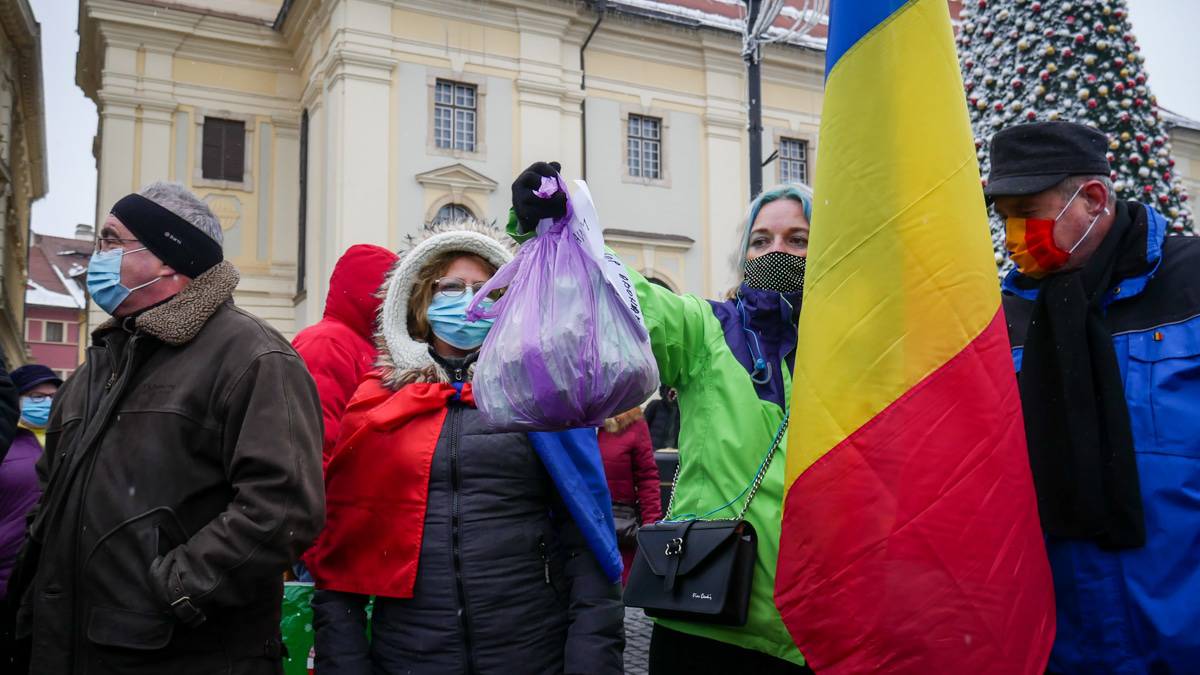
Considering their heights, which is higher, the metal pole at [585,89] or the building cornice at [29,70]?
the building cornice at [29,70]

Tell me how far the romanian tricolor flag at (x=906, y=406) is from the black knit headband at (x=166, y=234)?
1.91m

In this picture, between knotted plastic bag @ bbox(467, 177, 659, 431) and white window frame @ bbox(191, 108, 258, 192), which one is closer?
knotted plastic bag @ bbox(467, 177, 659, 431)

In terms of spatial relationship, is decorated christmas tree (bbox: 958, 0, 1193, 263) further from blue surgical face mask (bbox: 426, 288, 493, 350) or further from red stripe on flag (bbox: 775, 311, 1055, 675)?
red stripe on flag (bbox: 775, 311, 1055, 675)

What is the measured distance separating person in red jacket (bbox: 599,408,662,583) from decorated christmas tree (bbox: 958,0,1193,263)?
288 centimetres

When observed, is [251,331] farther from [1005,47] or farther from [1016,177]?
[1005,47]

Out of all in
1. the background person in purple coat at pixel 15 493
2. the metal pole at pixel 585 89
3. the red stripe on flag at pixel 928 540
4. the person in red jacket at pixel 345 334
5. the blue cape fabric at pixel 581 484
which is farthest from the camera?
the metal pole at pixel 585 89

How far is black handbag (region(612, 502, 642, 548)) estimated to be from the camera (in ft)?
20.1

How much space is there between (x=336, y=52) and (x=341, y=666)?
20.8m

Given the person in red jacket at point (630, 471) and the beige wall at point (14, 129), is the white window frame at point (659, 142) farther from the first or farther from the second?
the person in red jacket at point (630, 471)

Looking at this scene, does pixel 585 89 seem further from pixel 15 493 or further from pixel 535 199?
pixel 535 199

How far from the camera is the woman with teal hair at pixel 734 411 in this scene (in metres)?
2.39

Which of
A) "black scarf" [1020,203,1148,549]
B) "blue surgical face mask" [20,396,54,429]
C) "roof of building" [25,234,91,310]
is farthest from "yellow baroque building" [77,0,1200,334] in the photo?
"roof of building" [25,234,91,310]

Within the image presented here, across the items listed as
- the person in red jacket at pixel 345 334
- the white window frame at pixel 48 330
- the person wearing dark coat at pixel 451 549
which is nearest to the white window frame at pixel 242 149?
the person in red jacket at pixel 345 334

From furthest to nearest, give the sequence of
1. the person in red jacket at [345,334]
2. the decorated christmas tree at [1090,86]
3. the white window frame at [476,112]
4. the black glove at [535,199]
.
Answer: the white window frame at [476,112] < the decorated christmas tree at [1090,86] < the person in red jacket at [345,334] < the black glove at [535,199]
